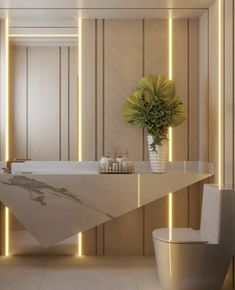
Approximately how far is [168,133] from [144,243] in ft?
3.37

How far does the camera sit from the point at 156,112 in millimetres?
3379

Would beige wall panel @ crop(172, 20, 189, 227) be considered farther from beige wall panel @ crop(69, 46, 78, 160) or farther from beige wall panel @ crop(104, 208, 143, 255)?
beige wall panel @ crop(69, 46, 78, 160)

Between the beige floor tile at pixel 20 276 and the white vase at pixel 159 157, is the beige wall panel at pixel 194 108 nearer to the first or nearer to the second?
the white vase at pixel 159 157

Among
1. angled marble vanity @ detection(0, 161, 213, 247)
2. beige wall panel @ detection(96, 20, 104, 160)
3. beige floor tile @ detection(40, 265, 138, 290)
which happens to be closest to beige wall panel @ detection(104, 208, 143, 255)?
beige floor tile @ detection(40, 265, 138, 290)

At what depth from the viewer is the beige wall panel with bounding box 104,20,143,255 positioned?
12.2ft

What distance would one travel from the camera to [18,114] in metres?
3.70

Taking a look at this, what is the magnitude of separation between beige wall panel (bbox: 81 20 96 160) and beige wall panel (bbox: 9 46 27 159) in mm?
536

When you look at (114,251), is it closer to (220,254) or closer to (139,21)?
(220,254)

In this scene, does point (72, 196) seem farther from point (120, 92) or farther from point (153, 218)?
point (120, 92)

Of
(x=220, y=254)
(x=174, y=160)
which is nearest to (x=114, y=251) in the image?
(x=174, y=160)

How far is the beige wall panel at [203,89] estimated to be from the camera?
139 inches

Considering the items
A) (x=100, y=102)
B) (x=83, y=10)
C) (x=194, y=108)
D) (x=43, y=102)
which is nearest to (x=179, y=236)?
(x=194, y=108)

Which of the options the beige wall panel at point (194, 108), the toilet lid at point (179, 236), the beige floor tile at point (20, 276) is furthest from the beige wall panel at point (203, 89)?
the beige floor tile at point (20, 276)

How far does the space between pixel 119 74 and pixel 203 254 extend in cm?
180
